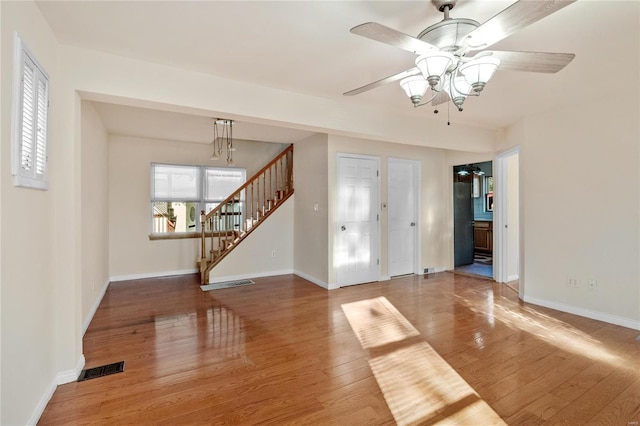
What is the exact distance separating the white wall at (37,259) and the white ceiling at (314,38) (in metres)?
0.41

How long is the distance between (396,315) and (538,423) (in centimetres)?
195

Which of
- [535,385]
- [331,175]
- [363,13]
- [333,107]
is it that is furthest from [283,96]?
[535,385]

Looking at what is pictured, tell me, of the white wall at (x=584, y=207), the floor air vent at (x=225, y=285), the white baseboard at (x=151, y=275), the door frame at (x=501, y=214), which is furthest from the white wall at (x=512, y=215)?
the white baseboard at (x=151, y=275)

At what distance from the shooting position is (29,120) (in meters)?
1.84

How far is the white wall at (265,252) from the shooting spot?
221 inches

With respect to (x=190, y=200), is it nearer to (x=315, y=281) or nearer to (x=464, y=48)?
(x=315, y=281)

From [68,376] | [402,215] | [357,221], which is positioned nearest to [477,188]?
[402,215]

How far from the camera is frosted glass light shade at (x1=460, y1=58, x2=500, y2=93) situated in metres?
1.88

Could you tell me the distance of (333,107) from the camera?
3604 millimetres

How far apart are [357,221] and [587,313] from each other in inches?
122

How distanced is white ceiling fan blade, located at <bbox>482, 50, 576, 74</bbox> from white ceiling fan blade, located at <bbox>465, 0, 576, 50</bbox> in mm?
135

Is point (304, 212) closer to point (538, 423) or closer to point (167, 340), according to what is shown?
point (167, 340)

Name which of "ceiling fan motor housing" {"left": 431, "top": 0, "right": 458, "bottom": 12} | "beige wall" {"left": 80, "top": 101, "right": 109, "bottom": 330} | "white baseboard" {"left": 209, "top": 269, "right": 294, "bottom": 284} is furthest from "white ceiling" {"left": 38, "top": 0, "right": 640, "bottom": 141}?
"white baseboard" {"left": 209, "top": 269, "right": 294, "bottom": 284}

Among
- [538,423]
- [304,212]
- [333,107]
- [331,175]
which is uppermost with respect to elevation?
[333,107]
